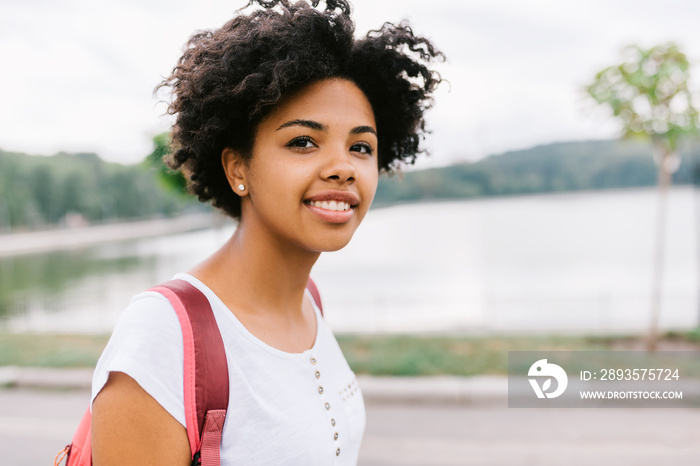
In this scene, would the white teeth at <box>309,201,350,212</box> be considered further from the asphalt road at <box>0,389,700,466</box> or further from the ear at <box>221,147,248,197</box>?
the asphalt road at <box>0,389,700,466</box>

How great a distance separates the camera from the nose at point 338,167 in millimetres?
1312

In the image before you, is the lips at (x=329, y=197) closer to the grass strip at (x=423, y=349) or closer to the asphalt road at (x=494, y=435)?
the asphalt road at (x=494, y=435)

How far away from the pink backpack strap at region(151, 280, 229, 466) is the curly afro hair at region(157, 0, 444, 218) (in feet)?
1.62

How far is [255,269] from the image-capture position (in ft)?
4.79

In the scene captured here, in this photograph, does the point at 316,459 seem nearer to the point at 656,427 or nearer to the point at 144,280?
the point at 656,427

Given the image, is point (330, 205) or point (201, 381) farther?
point (330, 205)

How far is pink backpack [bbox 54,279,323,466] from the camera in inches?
42.6

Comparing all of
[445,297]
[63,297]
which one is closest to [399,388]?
[445,297]

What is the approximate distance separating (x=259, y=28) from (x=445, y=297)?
1596cm

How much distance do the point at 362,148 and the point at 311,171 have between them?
0.23 metres

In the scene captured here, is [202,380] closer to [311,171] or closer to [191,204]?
[311,171]

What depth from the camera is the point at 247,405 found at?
1184 mm

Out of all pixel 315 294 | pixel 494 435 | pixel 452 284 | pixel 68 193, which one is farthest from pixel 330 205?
pixel 68 193

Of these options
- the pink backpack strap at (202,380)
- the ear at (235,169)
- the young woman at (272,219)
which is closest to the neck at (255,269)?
the young woman at (272,219)
